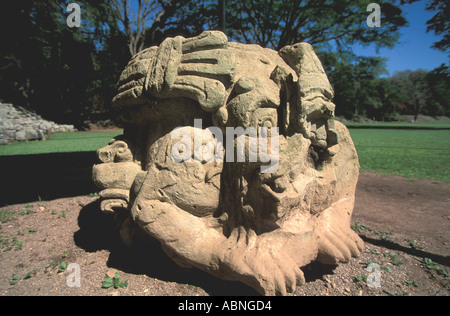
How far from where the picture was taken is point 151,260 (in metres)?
2.48

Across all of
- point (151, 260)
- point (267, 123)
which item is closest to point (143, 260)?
point (151, 260)

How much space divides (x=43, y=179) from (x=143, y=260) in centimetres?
355

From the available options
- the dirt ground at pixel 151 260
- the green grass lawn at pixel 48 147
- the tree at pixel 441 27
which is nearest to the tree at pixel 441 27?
the tree at pixel 441 27

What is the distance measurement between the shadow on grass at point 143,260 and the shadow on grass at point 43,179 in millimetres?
1289

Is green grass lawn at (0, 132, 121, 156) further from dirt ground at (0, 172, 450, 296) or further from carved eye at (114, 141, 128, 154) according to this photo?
carved eye at (114, 141, 128, 154)

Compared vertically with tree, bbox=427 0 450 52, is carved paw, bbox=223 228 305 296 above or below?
below

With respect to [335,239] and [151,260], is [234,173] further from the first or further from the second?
[151,260]

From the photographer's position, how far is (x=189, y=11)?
29.7ft

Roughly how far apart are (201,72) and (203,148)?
1.91ft

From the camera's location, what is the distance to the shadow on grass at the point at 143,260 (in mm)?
2146

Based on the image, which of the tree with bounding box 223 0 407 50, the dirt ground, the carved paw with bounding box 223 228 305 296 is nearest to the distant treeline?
the tree with bounding box 223 0 407 50

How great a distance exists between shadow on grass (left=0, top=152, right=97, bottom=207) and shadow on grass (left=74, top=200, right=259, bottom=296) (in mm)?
1289

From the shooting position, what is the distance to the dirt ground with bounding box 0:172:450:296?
2.12m

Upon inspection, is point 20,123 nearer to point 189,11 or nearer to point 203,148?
point 189,11
